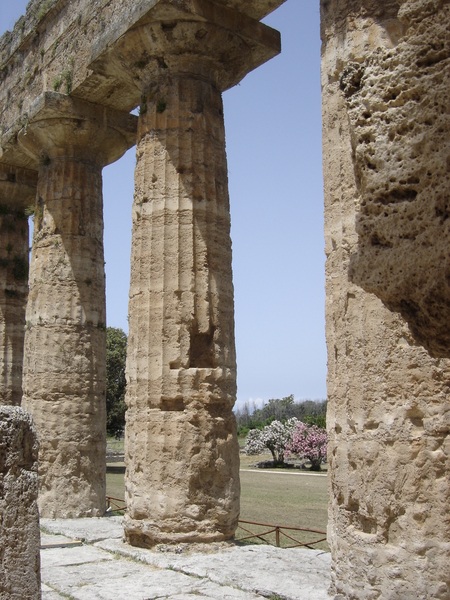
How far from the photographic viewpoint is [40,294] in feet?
33.6

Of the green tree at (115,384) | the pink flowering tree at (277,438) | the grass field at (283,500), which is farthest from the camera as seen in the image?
the pink flowering tree at (277,438)

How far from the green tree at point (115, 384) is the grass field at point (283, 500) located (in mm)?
3753

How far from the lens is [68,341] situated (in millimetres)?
10070

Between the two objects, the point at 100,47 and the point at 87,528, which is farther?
the point at 87,528

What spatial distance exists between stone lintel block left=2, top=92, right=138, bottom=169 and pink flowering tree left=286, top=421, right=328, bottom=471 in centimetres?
2046

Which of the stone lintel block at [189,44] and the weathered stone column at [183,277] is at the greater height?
the stone lintel block at [189,44]

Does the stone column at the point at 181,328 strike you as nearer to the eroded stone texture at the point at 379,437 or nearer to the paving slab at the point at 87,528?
the paving slab at the point at 87,528

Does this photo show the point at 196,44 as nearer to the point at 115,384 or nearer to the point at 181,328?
the point at 181,328

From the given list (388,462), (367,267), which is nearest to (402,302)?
(367,267)

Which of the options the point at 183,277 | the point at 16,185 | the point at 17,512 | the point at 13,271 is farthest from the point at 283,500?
the point at 17,512

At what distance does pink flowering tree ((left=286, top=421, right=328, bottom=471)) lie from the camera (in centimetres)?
2888

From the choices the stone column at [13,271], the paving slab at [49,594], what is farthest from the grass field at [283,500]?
the stone column at [13,271]

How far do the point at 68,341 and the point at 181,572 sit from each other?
479 centimetres

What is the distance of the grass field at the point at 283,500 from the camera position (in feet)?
43.3
